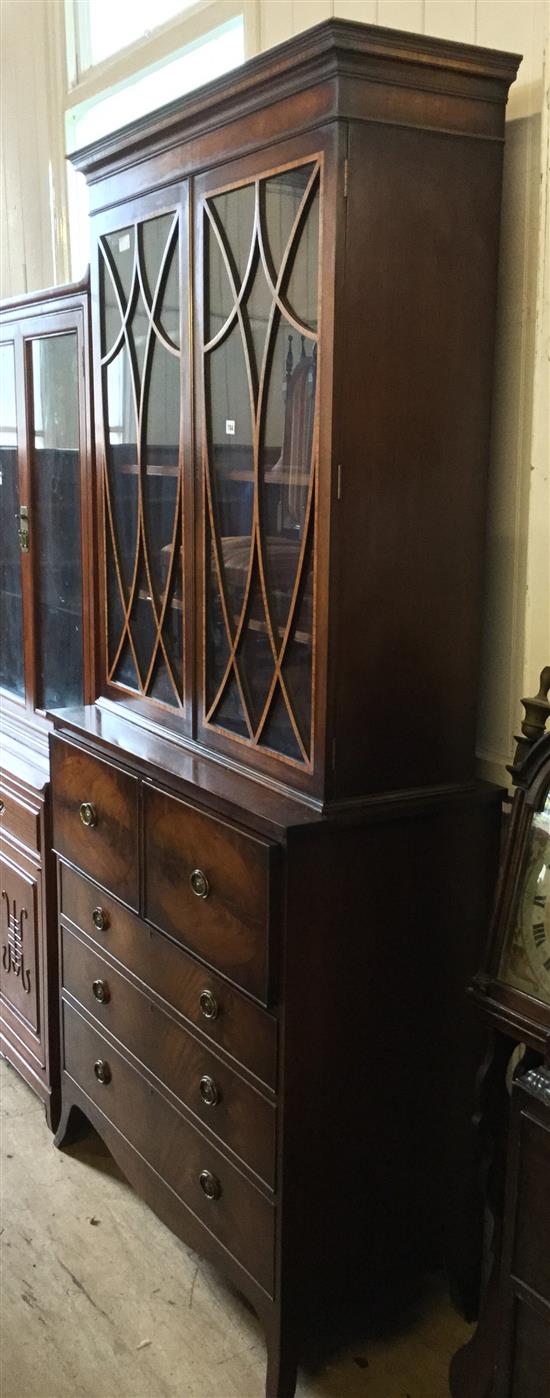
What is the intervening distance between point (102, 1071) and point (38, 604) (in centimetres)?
104

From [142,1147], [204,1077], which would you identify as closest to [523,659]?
[204,1077]

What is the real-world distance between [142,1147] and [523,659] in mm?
1114

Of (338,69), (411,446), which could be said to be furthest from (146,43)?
(411,446)

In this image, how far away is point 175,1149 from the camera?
2.05 metres

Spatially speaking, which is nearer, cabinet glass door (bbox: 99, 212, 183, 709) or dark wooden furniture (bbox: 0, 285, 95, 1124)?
cabinet glass door (bbox: 99, 212, 183, 709)

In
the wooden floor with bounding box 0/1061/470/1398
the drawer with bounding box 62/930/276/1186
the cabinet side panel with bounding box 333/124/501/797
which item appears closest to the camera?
the cabinet side panel with bounding box 333/124/501/797

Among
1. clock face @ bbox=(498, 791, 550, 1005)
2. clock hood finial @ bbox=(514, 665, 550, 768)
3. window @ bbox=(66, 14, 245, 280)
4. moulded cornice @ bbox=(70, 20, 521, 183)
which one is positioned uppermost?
window @ bbox=(66, 14, 245, 280)

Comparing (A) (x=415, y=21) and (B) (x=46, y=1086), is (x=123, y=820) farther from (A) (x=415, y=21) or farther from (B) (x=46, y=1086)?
(A) (x=415, y=21)

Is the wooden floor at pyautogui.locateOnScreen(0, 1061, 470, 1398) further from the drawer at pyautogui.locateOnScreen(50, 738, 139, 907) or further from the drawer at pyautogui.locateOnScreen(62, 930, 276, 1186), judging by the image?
the drawer at pyautogui.locateOnScreen(50, 738, 139, 907)

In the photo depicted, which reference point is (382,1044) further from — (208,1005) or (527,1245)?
(527,1245)

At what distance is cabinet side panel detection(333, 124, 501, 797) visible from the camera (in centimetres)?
156

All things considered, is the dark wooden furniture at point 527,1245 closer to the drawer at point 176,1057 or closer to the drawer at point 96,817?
the drawer at point 176,1057

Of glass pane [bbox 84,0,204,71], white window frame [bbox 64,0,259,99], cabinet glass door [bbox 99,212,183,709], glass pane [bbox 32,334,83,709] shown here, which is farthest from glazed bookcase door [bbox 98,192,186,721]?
Answer: glass pane [bbox 84,0,204,71]

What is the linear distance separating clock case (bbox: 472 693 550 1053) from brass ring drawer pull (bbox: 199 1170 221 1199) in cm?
67
